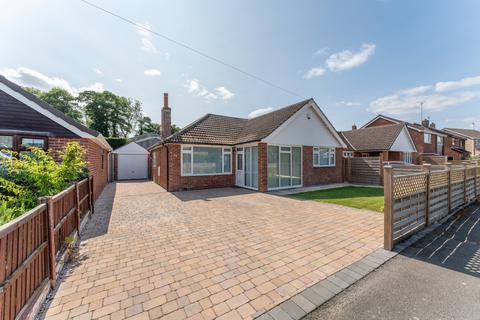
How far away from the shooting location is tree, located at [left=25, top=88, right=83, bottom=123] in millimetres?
39781

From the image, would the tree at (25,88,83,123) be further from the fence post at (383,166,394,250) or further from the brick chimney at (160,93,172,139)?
the fence post at (383,166,394,250)

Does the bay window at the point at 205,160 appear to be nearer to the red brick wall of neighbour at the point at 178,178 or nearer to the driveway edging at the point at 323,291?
the red brick wall of neighbour at the point at 178,178

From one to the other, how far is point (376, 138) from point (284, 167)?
14.0 metres

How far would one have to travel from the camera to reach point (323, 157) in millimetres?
14625

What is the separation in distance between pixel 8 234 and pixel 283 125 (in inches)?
453

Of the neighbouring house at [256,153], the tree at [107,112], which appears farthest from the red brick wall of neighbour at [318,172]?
the tree at [107,112]

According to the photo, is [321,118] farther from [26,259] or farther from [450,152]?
[450,152]

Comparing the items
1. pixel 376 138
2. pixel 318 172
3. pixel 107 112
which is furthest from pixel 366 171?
pixel 107 112

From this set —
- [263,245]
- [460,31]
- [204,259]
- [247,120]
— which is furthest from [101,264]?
[460,31]

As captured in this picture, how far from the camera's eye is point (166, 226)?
5.58 metres

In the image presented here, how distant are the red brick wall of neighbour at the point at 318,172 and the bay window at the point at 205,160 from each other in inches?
204

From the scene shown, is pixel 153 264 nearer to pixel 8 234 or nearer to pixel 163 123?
pixel 8 234

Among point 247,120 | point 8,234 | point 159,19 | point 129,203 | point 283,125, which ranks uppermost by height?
point 159,19

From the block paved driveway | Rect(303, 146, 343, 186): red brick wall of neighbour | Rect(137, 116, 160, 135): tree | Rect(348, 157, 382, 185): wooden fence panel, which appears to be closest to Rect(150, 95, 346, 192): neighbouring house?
Rect(303, 146, 343, 186): red brick wall of neighbour
